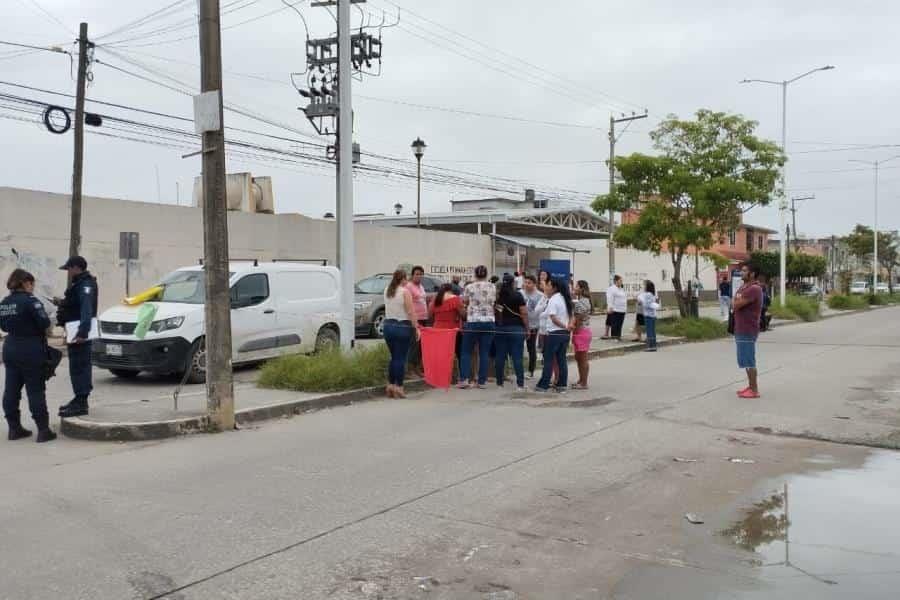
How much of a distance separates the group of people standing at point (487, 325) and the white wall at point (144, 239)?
38.9 ft

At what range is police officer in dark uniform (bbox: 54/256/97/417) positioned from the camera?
8.52m

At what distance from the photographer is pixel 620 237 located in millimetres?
23672

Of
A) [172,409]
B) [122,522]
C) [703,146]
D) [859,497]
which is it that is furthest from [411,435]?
[703,146]

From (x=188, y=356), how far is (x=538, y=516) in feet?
25.0

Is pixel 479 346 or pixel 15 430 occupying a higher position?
pixel 479 346

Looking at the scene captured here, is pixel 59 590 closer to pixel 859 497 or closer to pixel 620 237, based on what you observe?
pixel 859 497

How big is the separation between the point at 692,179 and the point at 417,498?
18.4m

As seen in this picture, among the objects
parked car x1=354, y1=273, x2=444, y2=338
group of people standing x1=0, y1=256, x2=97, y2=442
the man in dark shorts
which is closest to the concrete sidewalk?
group of people standing x1=0, y1=256, x2=97, y2=442

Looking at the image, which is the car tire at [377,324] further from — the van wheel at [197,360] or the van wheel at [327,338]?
the van wheel at [197,360]

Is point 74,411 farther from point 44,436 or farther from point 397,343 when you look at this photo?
point 397,343

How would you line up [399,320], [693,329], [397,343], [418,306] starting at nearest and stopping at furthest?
[399,320] < [397,343] < [418,306] < [693,329]

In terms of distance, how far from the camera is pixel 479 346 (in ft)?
39.3

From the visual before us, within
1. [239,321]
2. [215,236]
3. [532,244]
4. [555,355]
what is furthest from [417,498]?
[532,244]

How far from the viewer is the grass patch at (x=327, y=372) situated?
35.7ft
